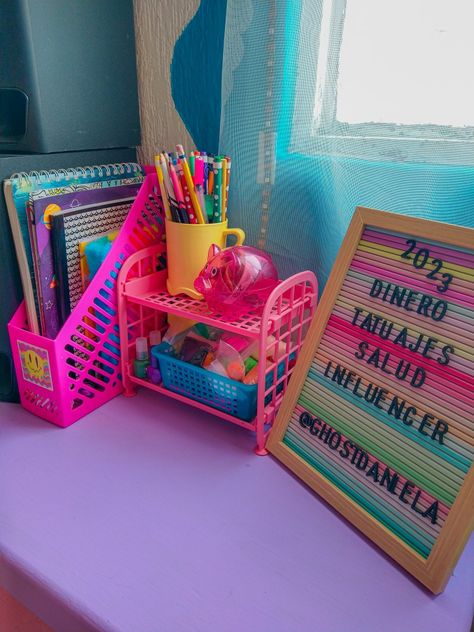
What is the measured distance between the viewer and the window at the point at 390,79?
0.61 meters

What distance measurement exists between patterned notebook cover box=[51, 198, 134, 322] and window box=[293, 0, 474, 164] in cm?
35

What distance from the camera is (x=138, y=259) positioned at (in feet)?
2.64

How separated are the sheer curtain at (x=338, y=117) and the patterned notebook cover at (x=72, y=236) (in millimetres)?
222

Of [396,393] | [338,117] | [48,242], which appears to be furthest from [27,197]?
[396,393]

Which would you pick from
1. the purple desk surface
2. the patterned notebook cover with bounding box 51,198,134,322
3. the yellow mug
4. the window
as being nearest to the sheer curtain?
the window

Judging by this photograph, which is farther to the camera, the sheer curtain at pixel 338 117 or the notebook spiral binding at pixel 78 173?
the notebook spiral binding at pixel 78 173

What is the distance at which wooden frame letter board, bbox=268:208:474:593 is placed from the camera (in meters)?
0.51

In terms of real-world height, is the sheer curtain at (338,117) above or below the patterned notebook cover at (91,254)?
above

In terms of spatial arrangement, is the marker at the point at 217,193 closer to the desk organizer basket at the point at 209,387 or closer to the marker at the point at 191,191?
the marker at the point at 191,191

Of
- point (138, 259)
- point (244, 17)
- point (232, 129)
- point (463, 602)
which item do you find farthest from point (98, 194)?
point (463, 602)

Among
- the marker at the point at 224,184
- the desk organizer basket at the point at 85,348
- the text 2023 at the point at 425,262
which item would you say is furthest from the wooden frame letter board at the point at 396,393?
the desk organizer basket at the point at 85,348

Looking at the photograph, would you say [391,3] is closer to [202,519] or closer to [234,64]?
[234,64]

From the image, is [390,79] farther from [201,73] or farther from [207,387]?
[207,387]

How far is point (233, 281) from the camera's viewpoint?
70cm
